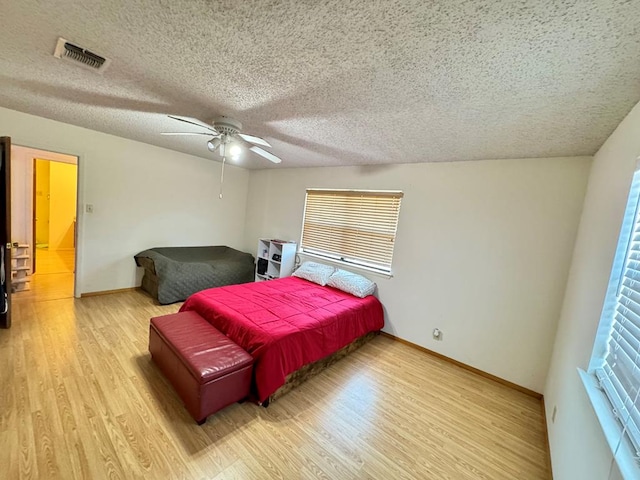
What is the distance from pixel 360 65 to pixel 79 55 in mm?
1658

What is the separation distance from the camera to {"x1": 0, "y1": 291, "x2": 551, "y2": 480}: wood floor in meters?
1.50

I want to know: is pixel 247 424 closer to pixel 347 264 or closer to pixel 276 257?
pixel 347 264

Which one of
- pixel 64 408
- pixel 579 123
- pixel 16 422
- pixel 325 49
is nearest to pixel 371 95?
pixel 325 49

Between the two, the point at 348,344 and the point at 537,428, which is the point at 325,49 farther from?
the point at 537,428

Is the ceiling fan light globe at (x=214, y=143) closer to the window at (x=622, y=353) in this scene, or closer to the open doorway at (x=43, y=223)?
the open doorway at (x=43, y=223)

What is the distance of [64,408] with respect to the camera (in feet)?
5.80

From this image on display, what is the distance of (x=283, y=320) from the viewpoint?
7.83 ft

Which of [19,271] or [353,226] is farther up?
[353,226]

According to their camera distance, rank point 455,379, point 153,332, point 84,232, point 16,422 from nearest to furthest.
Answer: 1. point 16,422
2. point 153,332
3. point 455,379
4. point 84,232

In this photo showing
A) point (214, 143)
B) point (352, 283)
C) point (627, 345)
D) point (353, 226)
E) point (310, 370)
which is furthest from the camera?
point (353, 226)

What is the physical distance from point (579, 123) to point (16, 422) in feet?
13.5

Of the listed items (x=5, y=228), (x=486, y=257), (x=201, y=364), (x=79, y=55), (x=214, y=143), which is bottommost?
(x=201, y=364)

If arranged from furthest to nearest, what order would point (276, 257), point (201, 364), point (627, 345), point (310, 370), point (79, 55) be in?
point (276, 257) < point (310, 370) < point (201, 364) < point (79, 55) < point (627, 345)

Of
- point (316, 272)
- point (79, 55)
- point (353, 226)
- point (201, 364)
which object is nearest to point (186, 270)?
point (316, 272)
